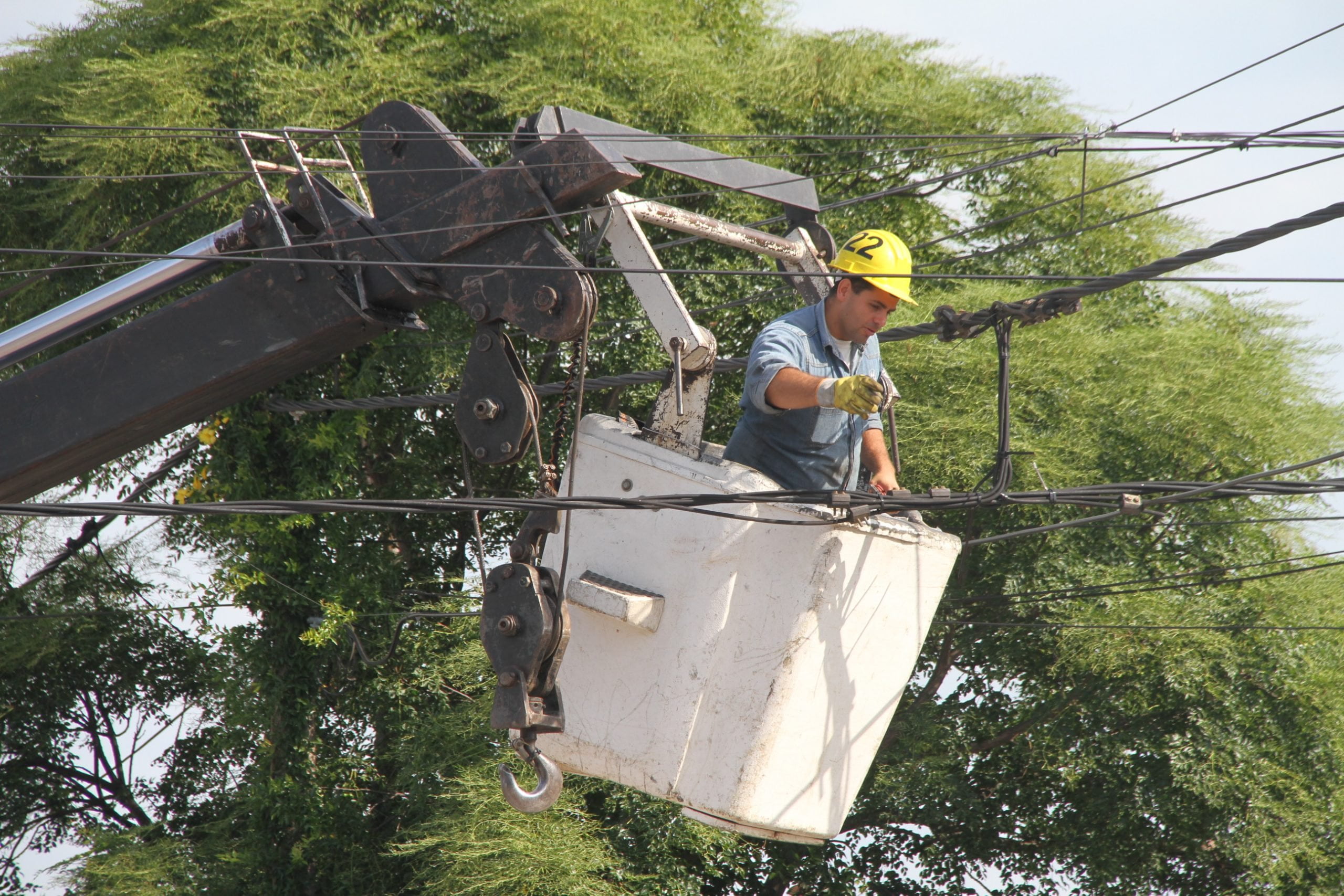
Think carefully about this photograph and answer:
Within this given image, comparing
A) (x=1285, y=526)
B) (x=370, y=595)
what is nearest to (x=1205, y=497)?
(x=1285, y=526)

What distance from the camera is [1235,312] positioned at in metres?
9.79

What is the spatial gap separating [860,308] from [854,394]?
74 cm

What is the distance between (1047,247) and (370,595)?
5726mm

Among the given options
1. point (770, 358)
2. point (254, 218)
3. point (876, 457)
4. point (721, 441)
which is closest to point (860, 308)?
point (770, 358)

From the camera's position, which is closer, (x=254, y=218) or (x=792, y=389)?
(x=792, y=389)

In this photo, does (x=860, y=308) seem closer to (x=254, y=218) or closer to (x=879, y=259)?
(x=879, y=259)

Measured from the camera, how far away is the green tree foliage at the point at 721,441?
8477 mm

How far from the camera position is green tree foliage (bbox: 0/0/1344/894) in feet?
27.8

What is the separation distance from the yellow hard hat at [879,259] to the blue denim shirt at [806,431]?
179 millimetres

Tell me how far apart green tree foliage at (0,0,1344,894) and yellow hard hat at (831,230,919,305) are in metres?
4.26

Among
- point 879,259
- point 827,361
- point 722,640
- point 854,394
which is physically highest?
point 879,259

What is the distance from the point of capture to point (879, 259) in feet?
13.8

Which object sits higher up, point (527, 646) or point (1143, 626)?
point (527, 646)

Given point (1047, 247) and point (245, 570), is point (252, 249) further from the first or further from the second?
point (1047, 247)
